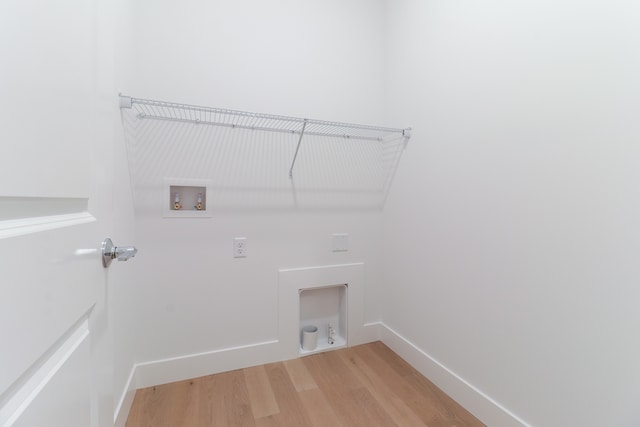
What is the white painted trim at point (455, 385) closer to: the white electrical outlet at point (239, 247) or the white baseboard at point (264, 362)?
the white baseboard at point (264, 362)

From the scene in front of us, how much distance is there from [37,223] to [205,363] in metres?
1.57

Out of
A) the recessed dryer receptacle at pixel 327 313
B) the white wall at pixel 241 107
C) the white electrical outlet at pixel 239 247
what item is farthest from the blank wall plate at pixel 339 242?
the white electrical outlet at pixel 239 247

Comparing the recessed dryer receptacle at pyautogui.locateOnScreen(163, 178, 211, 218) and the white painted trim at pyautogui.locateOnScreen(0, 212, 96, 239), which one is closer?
the white painted trim at pyautogui.locateOnScreen(0, 212, 96, 239)

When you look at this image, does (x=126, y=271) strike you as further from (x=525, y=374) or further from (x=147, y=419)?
(x=525, y=374)

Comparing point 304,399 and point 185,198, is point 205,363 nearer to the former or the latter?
point 304,399

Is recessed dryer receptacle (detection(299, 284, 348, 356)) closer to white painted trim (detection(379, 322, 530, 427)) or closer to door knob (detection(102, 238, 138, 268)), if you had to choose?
white painted trim (detection(379, 322, 530, 427))

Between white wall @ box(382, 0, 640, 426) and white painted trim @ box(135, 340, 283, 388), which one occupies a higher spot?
white wall @ box(382, 0, 640, 426)

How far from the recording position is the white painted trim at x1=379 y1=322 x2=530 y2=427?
1.30m

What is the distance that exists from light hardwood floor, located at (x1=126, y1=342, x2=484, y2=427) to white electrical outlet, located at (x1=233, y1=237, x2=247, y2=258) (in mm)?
732

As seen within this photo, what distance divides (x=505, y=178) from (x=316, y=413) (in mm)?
1483

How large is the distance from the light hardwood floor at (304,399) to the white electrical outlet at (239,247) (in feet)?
2.40

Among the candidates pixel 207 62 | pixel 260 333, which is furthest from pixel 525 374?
pixel 207 62

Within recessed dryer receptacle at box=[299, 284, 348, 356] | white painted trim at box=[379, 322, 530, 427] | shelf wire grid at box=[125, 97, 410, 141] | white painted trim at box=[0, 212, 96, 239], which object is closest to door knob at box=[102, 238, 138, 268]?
white painted trim at box=[0, 212, 96, 239]

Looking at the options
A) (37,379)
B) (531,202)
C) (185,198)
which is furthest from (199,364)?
(531,202)
